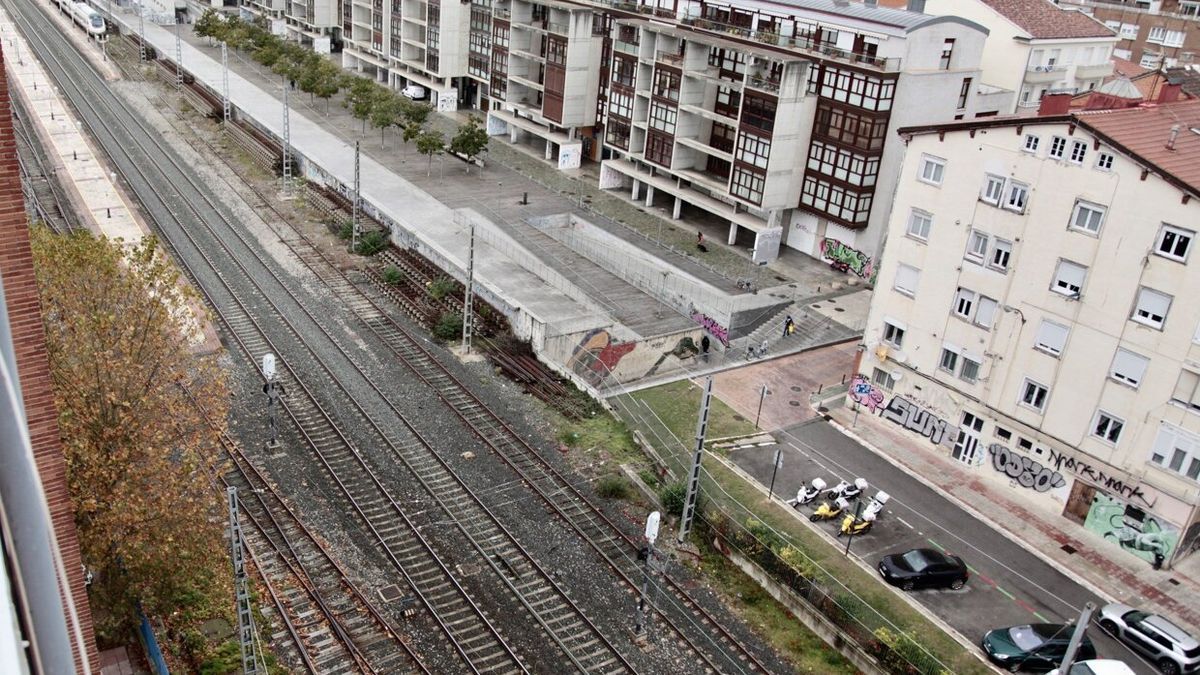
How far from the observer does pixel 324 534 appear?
107 feet

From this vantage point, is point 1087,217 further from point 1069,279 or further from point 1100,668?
point 1100,668

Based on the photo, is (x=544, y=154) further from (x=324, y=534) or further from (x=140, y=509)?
(x=140, y=509)

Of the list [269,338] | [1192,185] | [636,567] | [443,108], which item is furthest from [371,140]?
[1192,185]

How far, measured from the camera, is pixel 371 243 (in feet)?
190

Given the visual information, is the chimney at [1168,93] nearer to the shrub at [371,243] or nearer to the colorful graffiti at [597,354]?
the colorful graffiti at [597,354]

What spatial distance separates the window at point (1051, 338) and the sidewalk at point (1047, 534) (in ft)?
19.5

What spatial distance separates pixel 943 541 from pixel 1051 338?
870cm

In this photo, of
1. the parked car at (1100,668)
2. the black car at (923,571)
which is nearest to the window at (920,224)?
the black car at (923,571)

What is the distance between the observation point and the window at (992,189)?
37.0m

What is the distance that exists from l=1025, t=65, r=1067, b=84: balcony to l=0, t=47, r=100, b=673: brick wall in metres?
67.0

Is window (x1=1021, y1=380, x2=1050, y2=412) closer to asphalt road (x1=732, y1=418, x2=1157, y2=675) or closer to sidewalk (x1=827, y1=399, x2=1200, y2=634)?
sidewalk (x1=827, y1=399, x2=1200, y2=634)

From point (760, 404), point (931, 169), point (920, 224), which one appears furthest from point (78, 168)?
point (931, 169)

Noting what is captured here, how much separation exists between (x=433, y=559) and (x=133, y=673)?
9.73 m

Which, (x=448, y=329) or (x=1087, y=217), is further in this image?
(x=448, y=329)
